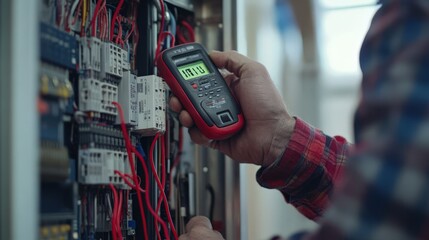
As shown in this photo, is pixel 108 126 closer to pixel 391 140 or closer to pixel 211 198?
pixel 211 198

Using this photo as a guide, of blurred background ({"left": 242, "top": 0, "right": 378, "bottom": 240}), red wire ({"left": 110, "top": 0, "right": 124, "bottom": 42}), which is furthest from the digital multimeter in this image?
blurred background ({"left": 242, "top": 0, "right": 378, "bottom": 240})

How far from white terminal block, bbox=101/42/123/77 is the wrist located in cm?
37

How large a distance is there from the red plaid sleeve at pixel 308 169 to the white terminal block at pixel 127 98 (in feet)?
1.06

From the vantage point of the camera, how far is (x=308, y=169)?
1196 millimetres

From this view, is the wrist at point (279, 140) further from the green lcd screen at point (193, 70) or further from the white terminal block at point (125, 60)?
the white terminal block at point (125, 60)

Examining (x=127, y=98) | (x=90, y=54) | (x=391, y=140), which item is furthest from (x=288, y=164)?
(x=391, y=140)

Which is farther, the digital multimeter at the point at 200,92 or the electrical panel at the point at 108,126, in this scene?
the digital multimeter at the point at 200,92

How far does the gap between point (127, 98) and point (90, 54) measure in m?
0.12

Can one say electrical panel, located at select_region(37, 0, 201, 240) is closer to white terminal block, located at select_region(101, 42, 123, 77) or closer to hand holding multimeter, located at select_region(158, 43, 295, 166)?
white terminal block, located at select_region(101, 42, 123, 77)

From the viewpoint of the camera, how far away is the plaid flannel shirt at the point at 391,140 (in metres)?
0.55

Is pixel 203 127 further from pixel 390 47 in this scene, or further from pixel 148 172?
pixel 390 47

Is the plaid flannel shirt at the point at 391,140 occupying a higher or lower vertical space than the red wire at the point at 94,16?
lower

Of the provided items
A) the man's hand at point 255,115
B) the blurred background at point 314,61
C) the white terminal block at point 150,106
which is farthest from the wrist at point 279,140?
the blurred background at point 314,61

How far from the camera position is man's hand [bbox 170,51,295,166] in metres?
1.18
